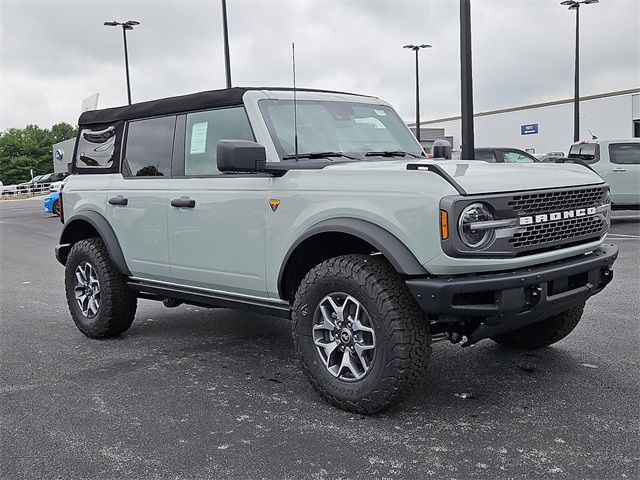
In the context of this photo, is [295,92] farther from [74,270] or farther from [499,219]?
[74,270]

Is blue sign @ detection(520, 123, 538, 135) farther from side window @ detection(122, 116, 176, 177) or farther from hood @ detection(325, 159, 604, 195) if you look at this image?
hood @ detection(325, 159, 604, 195)

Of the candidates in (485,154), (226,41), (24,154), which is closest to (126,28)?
(226,41)

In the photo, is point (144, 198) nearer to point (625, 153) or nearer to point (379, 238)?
point (379, 238)

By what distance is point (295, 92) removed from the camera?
4.99 meters

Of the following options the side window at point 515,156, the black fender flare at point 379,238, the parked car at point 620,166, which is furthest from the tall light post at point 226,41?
the black fender flare at point 379,238

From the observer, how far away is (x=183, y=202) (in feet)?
16.8

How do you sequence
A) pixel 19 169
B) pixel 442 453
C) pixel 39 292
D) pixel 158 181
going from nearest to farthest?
pixel 442 453 < pixel 158 181 < pixel 39 292 < pixel 19 169

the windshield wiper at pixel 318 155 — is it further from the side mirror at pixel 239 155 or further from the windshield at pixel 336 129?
the side mirror at pixel 239 155

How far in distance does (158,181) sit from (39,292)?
4.09 m

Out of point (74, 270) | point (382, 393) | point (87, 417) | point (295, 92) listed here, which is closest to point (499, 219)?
point (382, 393)

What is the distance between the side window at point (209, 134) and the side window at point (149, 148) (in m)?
0.23

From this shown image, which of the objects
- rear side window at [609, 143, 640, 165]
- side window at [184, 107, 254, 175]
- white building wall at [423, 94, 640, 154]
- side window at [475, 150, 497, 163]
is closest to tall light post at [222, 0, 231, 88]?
side window at [475, 150, 497, 163]

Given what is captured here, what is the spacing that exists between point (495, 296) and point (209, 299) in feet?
7.27

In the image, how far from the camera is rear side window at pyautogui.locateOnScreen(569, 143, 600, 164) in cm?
1574
